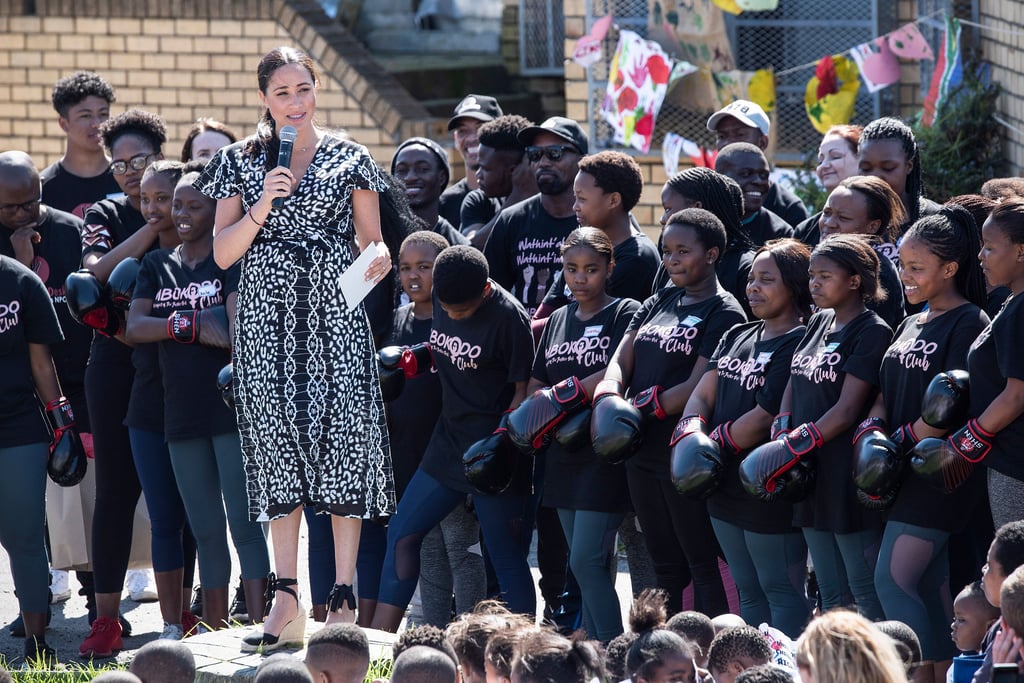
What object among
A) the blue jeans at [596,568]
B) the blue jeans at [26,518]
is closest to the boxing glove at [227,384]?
the blue jeans at [26,518]

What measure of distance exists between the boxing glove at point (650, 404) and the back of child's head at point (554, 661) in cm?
162

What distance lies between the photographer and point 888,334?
16.5ft

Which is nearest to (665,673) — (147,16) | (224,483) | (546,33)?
(224,483)

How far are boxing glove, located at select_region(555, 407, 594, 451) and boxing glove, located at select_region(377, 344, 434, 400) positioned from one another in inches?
28.9

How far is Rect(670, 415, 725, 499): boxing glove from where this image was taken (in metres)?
5.11

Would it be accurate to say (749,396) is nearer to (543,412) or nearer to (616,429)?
(616,429)

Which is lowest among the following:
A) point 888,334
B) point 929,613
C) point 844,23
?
point 929,613

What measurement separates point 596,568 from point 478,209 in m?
2.54

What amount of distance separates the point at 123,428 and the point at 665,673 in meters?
3.47

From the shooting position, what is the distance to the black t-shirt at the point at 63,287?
276 inches

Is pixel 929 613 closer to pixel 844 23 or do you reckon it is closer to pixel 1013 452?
pixel 1013 452

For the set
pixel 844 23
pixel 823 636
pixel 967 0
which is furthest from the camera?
pixel 844 23

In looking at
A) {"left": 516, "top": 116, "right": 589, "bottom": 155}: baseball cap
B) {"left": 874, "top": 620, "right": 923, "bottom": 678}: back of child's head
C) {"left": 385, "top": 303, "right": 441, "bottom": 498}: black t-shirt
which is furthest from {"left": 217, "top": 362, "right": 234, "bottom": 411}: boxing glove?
{"left": 874, "top": 620, "right": 923, "bottom": 678}: back of child's head

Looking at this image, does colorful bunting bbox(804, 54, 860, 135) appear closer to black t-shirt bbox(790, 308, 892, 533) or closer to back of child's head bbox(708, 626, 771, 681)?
black t-shirt bbox(790, 308, 892, 533)
